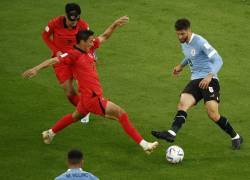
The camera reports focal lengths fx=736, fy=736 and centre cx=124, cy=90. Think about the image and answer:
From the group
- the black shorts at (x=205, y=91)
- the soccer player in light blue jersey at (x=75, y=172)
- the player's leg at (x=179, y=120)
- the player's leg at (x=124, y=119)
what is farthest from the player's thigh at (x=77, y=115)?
the soccer player in light blue jersey at (x=75, y=172)

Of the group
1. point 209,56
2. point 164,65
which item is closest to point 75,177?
point 209,56

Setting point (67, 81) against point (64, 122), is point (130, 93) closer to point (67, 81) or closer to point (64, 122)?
point (67, 81)

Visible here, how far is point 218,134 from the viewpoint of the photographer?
1650cm

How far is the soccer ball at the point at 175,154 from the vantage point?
47.6ft

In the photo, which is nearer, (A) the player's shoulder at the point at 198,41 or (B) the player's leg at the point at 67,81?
(A) the player's shoulder at the point at 198,41

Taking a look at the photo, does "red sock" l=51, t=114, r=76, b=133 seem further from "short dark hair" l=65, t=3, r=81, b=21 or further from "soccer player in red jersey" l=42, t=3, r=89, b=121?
"short dark hair" l=65, t=3, r=81, b=21

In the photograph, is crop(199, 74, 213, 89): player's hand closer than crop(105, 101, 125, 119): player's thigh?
No

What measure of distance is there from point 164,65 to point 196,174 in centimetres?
810

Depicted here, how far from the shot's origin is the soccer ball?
14500 millimetres

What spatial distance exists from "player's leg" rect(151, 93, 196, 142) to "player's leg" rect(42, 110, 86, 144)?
5.54 feet

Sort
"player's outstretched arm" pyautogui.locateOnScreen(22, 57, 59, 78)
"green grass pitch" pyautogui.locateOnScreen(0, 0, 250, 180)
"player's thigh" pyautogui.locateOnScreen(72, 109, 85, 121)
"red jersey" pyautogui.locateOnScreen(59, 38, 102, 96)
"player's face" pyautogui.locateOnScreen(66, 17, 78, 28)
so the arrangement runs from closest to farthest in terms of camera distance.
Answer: "player's outstretched arm" pyautogui.locateOnScreen(22, 57, 59, 78) → "green grass pitch" pyautogui.locateOnScreen(0, 0, 250, 180) → "red jersey" pyautogui.locateOnScreen(59, 38, 102, 96) → "player's thigh" pyautogui.locateOnScreen(72, 109, 85, 121) → "player's face" pyautogui.locateOnScreen(66, 17, 78, 28)

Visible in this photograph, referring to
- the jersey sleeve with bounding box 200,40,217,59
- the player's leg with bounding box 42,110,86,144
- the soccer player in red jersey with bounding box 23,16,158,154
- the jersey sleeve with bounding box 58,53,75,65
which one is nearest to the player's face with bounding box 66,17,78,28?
the soccer player in red jersey with bounding box 23,16,158,154

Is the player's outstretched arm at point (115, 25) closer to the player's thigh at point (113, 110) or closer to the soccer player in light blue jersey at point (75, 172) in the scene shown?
the player's thigh at point (113, 110)

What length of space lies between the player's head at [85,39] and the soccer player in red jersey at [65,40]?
202 centimetres
